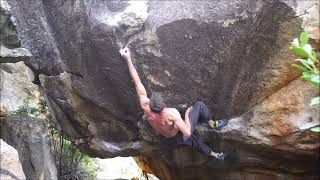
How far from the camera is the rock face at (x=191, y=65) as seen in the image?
225 inches

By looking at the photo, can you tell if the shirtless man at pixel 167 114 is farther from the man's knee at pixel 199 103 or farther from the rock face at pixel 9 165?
the rock face at pixel 9 165

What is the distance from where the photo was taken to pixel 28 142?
235 inches

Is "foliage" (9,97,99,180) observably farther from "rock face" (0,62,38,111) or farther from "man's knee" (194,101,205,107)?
"man's knee" (194,101,205,107)

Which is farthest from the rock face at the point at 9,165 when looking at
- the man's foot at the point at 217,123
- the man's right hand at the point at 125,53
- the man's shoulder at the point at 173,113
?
the man's foot at the point at 217,123

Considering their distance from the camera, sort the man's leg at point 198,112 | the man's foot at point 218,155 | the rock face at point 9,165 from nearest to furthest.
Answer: the rock face at point 9,165
the man's leg at point 198,112
the man's foot at point 218,155

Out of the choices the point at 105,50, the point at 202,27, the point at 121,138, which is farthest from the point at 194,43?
the point at 121,138

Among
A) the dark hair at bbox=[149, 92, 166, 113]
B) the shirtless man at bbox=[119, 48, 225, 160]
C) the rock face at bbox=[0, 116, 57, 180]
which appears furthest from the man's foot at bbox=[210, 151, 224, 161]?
the rock face at bbox=[0, 116, 57, 180]

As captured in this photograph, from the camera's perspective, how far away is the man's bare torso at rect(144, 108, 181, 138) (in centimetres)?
607

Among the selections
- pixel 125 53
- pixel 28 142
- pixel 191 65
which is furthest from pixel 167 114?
pixel 28 142

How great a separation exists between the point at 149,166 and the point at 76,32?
4076 millimetres

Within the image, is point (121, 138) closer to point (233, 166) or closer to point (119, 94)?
point (119, 94)

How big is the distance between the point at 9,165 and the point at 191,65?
2.97 meters

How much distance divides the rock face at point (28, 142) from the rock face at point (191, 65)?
2.91ft

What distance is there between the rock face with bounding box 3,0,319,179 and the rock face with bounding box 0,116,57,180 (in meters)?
0.89
